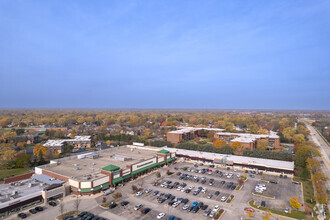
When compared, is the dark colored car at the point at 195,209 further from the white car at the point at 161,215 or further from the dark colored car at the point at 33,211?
the dark colored car at the point at 33,211

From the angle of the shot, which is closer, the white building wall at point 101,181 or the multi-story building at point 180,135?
the white building wall at point 101,181

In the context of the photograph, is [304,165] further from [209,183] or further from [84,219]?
[84,219]

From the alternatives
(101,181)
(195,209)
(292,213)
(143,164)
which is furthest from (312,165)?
(101,181)

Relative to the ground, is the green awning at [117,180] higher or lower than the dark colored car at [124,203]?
higher

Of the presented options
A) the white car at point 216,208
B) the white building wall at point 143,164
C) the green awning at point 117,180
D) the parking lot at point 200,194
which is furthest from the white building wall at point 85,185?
the white car at point 216,208

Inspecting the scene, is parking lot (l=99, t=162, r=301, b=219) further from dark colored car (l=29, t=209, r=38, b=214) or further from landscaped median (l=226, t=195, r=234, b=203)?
dark colored car (l=29, t=209, r=38, b=214)

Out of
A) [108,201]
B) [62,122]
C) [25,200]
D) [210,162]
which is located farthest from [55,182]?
[62,122]

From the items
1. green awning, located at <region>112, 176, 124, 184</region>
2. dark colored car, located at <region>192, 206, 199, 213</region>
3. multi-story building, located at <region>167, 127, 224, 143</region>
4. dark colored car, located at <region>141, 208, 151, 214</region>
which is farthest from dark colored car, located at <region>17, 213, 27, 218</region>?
multi-story building, located at <region>167, 127, 224, 143</region>

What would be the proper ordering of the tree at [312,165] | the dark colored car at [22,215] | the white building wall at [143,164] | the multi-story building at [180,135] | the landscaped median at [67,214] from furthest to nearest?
the multi-story building at [180,135] → the tree at [312,165] → the white building wall at [143,164] → the dark colored car at [22,215] → the landscaped median at [67,214]

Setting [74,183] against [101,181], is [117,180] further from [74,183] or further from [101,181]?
[74,183]
